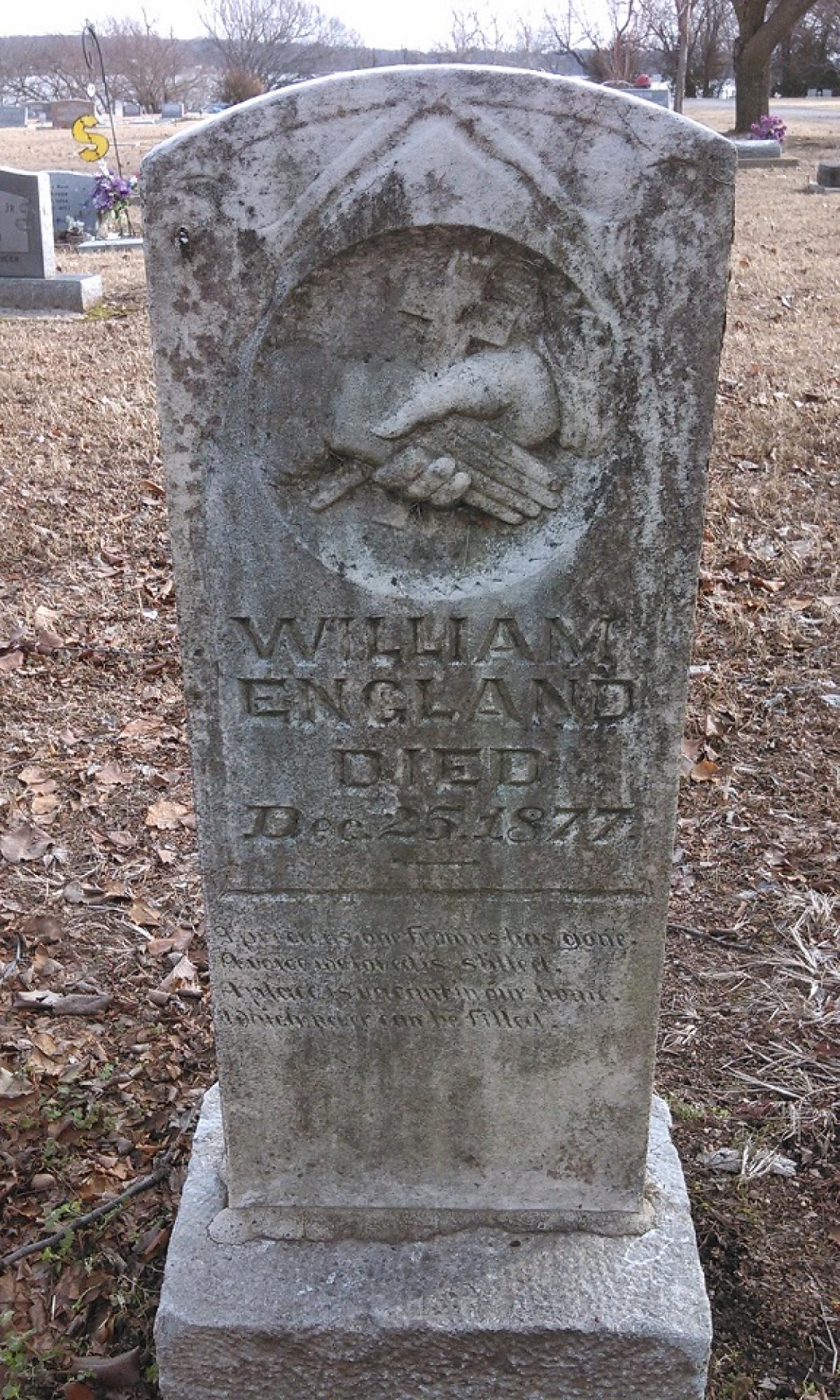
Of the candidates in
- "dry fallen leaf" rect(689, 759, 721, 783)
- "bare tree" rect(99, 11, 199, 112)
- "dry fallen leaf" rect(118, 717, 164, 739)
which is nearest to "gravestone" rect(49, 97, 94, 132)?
"bare tree" rect(99, 11, 199, 112)

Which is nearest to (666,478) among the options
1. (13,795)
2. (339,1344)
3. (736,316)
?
(339,1344)

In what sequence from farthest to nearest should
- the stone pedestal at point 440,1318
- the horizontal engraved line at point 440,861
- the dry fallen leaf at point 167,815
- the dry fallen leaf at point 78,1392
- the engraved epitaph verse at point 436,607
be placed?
the dry fallen leaf at point 167,815 → the dry fallen leaf at point 78,1392 → the stone pedestal at point 440,1318 → the horizontal engraved line at point 440,861 → the engraved epitaph verse at point 436,607

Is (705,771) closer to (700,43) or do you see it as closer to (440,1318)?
(440,1318)

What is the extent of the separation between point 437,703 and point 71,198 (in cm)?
1908

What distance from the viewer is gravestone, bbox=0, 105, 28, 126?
179ft

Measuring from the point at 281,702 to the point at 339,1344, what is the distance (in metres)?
1.30

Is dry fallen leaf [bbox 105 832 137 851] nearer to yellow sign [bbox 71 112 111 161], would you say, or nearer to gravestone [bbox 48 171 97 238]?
yellow sign [bbox 71 112 111 161]

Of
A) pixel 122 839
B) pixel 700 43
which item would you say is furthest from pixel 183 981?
pixel 700 43

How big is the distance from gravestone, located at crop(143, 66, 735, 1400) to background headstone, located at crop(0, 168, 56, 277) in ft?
39.2

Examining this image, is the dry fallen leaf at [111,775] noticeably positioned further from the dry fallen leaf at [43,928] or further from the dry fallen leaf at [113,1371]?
the dry fallen leaf at [113,1371]

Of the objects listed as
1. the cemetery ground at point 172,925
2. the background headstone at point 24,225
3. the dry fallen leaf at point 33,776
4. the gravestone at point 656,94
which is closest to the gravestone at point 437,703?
the cemetery ground at point 172,925

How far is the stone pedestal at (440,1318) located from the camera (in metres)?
2.28

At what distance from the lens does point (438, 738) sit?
2062 mm

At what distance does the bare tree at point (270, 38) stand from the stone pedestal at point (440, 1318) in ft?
188
